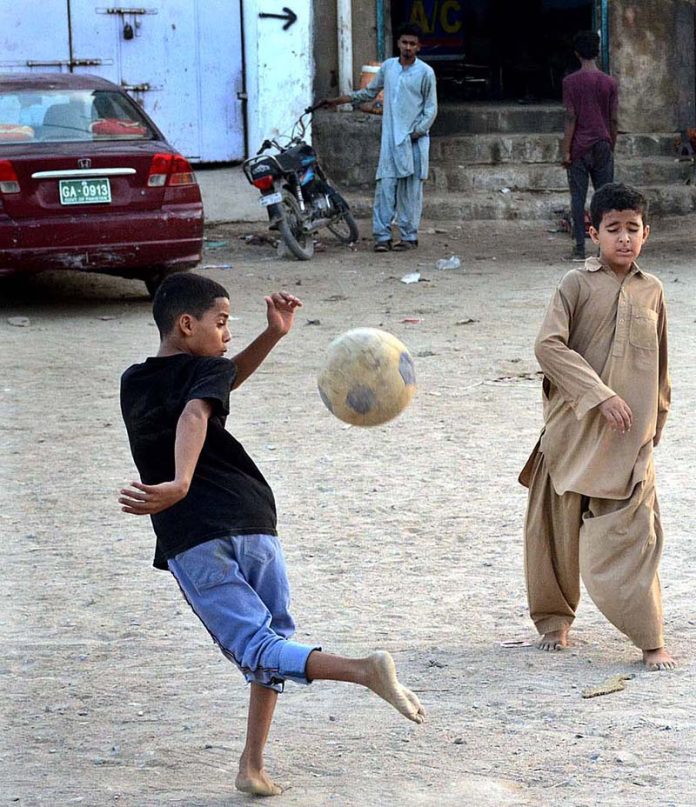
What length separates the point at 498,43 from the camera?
20.1m

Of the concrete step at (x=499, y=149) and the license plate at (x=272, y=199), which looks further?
the concrete step at (x=499, y=149)

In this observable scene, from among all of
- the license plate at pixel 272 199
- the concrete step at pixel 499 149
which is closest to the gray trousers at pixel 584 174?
the license plate at pixel 272 199

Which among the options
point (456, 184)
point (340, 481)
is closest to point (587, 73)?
point (456, 184)

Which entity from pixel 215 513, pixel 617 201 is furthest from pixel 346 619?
pixel 617 201

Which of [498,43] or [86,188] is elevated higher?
[498,43]

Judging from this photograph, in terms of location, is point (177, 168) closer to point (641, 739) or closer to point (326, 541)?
point (326, 541)

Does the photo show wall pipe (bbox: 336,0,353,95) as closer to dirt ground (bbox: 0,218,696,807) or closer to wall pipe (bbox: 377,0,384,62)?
wall pipe (bbox: 377,0,384,62)

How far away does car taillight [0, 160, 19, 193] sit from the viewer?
9.44m

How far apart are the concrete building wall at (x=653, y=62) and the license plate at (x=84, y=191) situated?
25.5 ft

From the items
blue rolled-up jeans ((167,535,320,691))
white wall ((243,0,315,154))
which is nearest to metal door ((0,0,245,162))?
white wall ((243,0,315,154))

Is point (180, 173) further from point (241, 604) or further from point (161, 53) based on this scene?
point (241, 604)

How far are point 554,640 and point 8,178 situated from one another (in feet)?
20.8

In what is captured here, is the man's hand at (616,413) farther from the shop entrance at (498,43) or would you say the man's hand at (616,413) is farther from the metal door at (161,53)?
the shop entrance at (498,43)

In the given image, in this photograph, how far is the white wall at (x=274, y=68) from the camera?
1480cm
